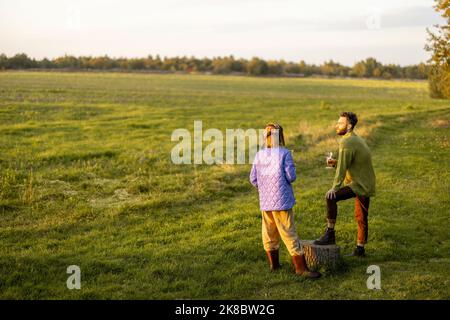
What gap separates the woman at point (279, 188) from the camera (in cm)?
751

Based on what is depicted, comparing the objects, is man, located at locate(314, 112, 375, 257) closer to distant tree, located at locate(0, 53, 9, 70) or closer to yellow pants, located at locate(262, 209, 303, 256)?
yellow pants, located at locate(262, 209, 303, 256)

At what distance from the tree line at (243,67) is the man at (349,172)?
110 m

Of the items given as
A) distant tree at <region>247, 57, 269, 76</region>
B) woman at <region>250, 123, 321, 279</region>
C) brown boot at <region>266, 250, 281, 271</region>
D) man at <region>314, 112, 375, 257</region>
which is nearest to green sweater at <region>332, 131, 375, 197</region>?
man at <region>314, 112, 375, 257</region>

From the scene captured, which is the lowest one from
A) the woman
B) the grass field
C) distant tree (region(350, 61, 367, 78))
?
the grass field

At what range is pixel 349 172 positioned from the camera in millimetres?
8234

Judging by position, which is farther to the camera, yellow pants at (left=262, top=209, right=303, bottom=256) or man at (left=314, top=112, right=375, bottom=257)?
man at (left=314, top=112, right=375, bottom=257)

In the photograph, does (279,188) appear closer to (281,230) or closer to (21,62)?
(281,230)

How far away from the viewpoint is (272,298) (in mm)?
7070

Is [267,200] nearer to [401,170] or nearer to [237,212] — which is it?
[237,212]

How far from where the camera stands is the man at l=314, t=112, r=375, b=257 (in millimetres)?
8000

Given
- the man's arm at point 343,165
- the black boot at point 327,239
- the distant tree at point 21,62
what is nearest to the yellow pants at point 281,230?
the black boot at point 327,239

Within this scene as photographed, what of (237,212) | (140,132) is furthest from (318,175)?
(140,132)

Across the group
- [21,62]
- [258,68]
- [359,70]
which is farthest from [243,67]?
[21,62]

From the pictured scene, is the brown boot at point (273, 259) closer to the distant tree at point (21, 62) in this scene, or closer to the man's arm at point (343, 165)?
the man's arm at point (343, 165)
